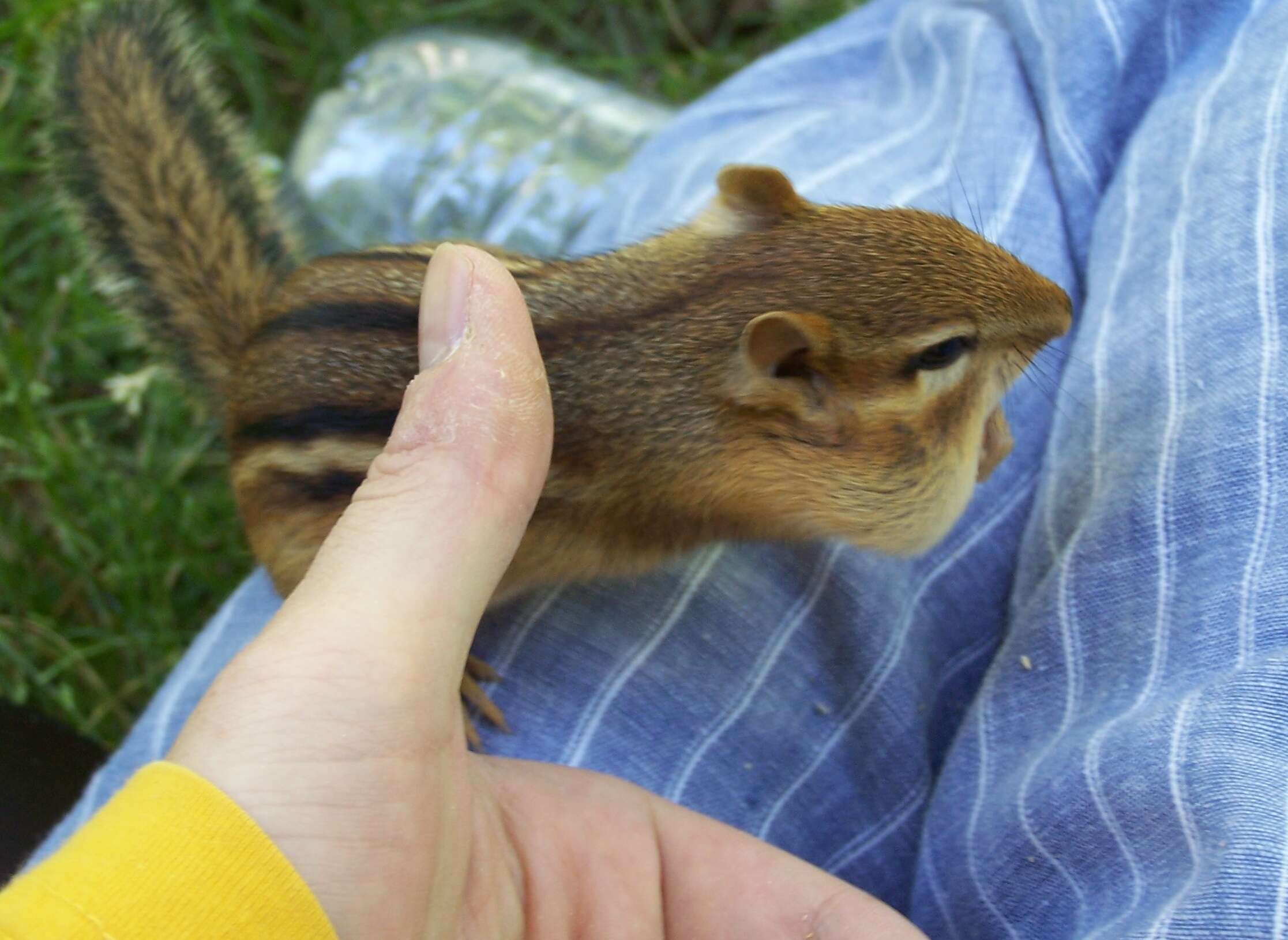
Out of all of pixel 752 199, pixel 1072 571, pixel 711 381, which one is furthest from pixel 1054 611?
pixel 752 199

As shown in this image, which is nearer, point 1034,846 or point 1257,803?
point 1257,803

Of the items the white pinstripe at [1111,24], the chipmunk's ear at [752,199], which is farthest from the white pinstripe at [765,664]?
the white pinstripe at [1111,24]

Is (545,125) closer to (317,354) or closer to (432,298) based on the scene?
(317,354)

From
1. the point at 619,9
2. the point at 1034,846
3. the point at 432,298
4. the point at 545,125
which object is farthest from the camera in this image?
the point at 619,9

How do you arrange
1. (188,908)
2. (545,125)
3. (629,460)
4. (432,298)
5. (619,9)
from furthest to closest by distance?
(619,9) < (545,125) < (629,460) < (432,298) < (188,908)

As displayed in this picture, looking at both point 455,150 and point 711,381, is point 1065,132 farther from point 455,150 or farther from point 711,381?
point 455,150

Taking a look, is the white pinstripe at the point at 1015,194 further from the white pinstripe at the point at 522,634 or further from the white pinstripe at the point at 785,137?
the white pinstripe at the point at 522,634

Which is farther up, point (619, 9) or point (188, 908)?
point (619, 9)

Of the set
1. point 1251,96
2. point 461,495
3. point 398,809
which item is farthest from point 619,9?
point 398,809
